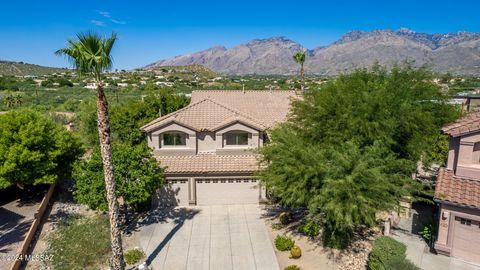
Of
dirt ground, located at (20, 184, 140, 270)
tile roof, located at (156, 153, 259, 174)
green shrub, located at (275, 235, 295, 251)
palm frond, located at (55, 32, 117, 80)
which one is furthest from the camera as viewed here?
tile roof, located at (156, 153, 259, 174)

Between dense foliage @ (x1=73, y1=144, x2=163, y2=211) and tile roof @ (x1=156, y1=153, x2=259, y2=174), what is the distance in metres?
2.07

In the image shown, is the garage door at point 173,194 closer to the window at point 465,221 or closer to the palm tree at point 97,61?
the palm tree at point 97,61

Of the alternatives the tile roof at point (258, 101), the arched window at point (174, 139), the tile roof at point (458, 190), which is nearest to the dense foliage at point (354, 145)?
the tile roof at point (458, 190)

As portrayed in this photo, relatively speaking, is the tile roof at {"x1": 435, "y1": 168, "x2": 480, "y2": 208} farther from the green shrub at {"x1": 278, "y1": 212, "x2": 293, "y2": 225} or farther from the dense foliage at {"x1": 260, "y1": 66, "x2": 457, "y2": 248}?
the green shrub at {"x1": 278, "y1": 212, "x2": 293, "y2": 225}

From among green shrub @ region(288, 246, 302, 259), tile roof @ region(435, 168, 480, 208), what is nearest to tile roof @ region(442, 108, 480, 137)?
tile roof @ region(435, 168, 480, 208)

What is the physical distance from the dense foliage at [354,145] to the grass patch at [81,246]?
858 cm

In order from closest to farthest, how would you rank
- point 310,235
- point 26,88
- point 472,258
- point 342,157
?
point 342,157, point 472,258, point 310,235, point 26,88

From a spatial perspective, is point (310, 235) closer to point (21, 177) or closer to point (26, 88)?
point (21, 177)

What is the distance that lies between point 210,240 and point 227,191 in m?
4.47

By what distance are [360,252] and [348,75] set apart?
9.85 m

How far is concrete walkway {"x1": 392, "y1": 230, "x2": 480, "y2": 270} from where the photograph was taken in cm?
1404

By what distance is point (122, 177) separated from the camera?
17188 mm

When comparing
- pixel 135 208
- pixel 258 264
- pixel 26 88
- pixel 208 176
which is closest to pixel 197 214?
pixel 208 176

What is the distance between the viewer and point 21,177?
18.9 m
